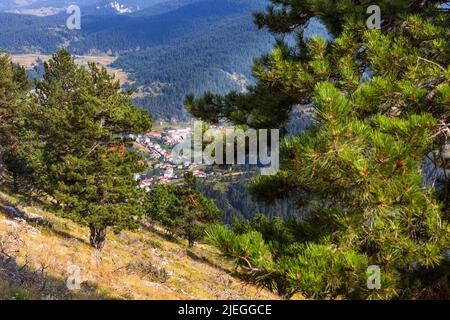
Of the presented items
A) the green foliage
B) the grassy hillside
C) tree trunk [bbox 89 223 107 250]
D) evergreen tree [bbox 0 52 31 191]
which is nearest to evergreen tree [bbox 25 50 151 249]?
tree trunk [bbox 89 223 107 250]

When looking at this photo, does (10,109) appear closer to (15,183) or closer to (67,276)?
(15,183)

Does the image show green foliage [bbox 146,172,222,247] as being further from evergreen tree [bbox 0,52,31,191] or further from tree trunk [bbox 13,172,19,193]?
evergreen tree [bbox 0,52,31,191]

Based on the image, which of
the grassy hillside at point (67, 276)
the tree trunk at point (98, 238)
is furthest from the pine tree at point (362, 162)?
the tree trunk at point (98, 238)

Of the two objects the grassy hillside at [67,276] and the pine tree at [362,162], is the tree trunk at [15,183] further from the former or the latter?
the pine tree at [362,162]

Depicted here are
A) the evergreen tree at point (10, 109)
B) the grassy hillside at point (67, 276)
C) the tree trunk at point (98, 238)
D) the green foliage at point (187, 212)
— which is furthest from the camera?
the green foliage at point (187, 212)

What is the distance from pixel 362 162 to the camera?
13.4 feet

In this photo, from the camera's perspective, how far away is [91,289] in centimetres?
1236

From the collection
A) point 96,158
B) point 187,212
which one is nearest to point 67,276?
point 96,158

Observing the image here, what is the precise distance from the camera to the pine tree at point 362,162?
4254 mm

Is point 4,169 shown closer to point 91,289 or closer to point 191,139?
point 91,289

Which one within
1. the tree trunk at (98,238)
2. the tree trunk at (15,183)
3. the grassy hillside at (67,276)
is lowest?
the tree trunk at (15,183)

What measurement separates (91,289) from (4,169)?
1292 inches

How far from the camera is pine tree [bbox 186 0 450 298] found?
4.25m

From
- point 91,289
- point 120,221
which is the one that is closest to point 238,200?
point 120,221
